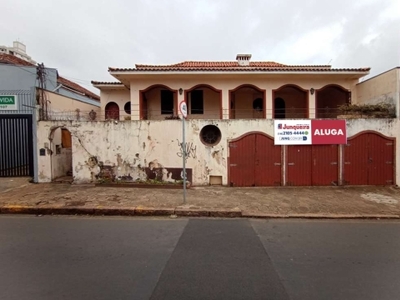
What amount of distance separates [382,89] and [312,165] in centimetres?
450

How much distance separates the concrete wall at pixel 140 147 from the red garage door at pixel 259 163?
0.37m

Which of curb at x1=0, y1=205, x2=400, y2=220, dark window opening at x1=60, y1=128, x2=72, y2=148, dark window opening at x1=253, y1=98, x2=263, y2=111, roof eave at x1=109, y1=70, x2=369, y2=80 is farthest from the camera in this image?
dark window opening at x1=253, y1=98, x2=263, y2=111

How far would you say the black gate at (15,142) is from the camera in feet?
32.4

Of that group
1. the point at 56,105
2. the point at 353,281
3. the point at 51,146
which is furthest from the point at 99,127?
the point at 353,281

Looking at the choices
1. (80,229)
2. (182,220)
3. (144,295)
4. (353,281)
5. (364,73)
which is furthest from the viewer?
(364,73)

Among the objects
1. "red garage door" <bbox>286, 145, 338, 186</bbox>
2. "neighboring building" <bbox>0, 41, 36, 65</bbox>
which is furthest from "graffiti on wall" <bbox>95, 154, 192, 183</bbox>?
"neighboring building" <bbox>0, 41, 36, 65</bbox>

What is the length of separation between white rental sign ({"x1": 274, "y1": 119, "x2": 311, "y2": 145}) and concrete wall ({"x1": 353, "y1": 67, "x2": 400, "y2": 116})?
340 cm

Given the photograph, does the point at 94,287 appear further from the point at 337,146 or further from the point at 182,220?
the point at 337,146

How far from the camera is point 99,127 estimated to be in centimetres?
942

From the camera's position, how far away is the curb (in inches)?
234

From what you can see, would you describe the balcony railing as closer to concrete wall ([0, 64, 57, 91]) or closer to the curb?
concrete wall ([0, 64, 57, 91])

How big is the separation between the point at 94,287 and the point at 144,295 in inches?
25.7

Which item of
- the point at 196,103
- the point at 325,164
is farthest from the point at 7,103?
the point at 325,164

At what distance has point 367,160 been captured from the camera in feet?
30.0
